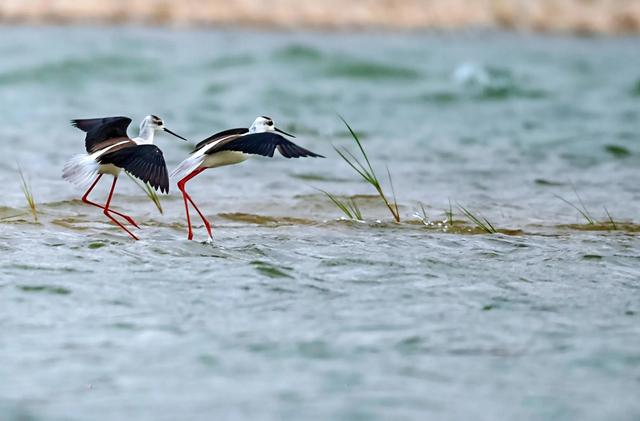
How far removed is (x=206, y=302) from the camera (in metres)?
5.13

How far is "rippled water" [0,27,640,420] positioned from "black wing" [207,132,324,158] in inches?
20.4

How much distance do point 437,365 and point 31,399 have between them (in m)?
1.38

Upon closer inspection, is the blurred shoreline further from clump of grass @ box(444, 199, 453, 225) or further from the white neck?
the white neck

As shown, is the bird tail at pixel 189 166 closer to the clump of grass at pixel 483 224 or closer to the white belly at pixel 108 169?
the white belly at pixel 108 169

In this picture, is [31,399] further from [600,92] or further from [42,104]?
[600,92]

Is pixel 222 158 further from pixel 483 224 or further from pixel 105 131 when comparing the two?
pixel 483 224

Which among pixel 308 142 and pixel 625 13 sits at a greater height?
pixel 625 13

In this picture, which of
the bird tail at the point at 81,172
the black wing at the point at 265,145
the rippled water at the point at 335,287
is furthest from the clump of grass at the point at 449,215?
the bird tail at the point at 81,172

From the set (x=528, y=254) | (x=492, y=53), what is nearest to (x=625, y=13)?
(x=492, y=53)

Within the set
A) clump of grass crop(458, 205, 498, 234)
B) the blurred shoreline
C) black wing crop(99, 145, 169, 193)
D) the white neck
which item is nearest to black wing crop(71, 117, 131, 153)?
the white neck

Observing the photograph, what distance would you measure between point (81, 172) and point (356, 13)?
24154 millimetres

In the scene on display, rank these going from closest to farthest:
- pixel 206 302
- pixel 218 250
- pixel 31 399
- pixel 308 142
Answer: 1. pixel 31 399
2. pixel 206 302
3. pixel 218 250
4. pixel 308 142

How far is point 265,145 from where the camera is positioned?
5.91 metres

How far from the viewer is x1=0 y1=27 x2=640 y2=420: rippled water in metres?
4.08
